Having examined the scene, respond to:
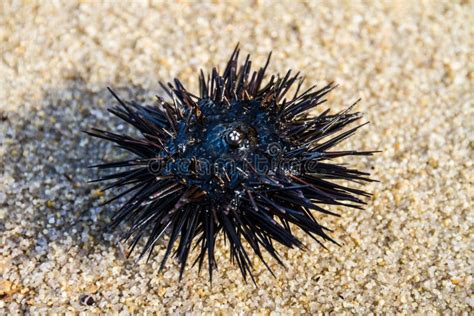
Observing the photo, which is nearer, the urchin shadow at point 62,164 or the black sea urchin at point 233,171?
the black sea urchin at point 233,171

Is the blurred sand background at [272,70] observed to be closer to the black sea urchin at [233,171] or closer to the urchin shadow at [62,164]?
the urchin shadow at [62,164]

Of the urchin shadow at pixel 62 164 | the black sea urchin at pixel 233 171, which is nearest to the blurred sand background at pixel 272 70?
the urchin shadow at pixel 62 164

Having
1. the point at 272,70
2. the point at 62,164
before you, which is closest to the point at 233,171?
the point at 62,164

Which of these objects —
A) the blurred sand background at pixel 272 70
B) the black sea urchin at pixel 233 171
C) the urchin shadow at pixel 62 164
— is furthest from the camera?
the urchin shadow at pixel 62 164

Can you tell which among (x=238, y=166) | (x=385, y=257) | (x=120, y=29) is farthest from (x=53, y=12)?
(x=385, y=257)

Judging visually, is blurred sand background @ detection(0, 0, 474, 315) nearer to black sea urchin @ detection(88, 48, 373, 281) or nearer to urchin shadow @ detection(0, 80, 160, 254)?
urchin shadow @ detection(0, 80, 160, 254)

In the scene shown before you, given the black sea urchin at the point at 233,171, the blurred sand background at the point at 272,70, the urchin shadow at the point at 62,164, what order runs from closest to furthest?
the black sea urchin at the point at 233,171, the blurred sand background at the point at 272,70, the urchin shadow at the point at 62,164
